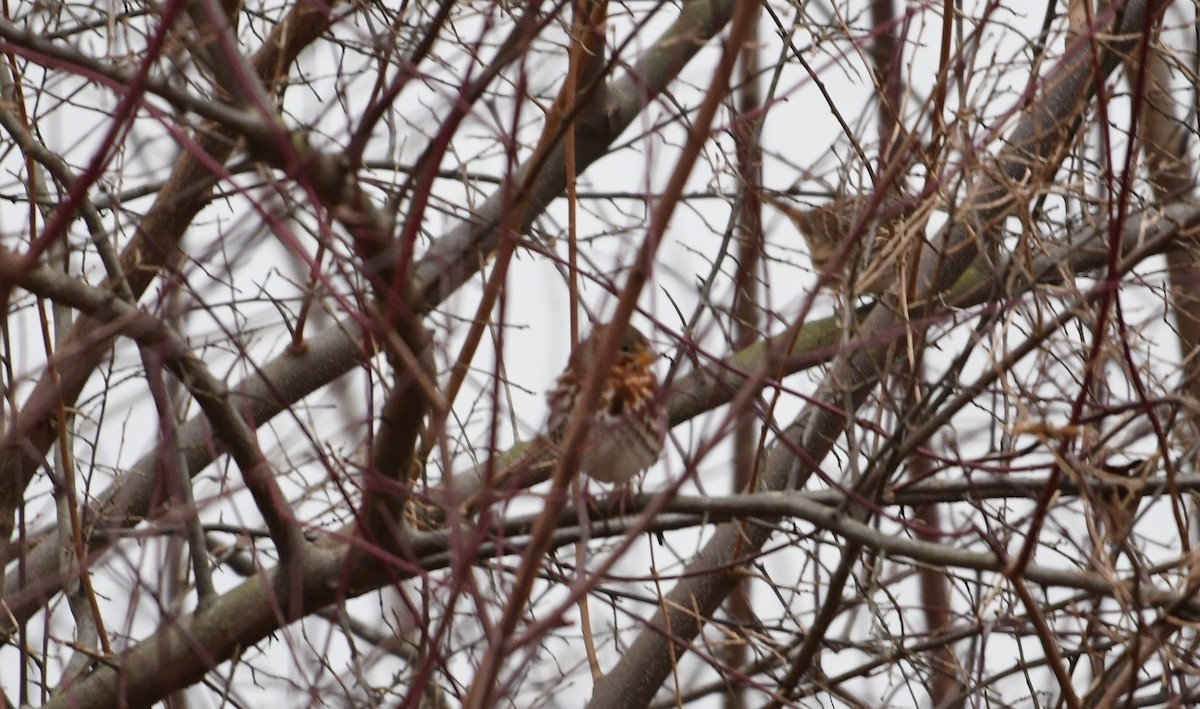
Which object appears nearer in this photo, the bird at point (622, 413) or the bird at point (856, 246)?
the bird at point (856, 246)

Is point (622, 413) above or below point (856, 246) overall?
below

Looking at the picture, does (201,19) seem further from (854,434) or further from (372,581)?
(854,434)

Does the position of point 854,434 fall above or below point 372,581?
above

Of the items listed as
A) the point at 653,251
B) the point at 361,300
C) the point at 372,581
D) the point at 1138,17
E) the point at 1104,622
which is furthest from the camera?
the point at 1138,17

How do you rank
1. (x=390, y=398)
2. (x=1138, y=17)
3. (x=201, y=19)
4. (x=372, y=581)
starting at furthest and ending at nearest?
(x=1138, y=17) → (x=372, y=581) → (x=201, y=19) → (x=390, y=398)

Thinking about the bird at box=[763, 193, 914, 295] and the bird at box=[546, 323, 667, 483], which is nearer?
the bird at box=[763, 193, 914, 295]

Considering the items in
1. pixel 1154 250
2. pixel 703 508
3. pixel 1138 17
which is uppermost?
pixel 1138 17

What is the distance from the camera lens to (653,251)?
7.11 feet

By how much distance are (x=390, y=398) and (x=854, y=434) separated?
4.22ft

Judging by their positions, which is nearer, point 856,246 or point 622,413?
point 856,246

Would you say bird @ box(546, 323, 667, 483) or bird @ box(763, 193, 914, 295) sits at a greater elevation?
bird @ box(763, 193, 914, 295)

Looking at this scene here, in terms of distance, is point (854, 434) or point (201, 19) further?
point (854, 434)

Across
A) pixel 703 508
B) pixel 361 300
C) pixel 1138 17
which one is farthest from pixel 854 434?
pixel 1138 17

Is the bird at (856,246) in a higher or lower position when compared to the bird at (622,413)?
higher
